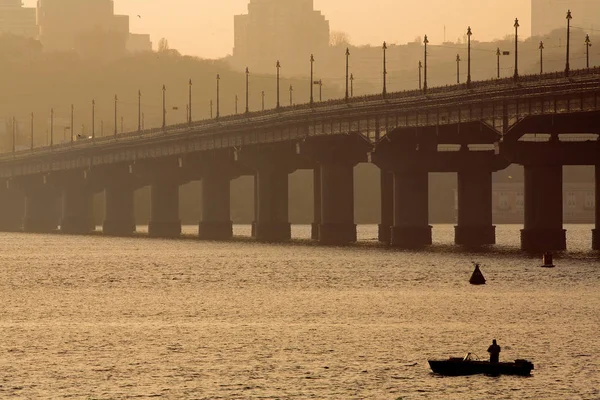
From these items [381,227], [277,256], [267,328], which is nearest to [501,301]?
[267,328]

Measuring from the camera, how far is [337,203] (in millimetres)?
170375

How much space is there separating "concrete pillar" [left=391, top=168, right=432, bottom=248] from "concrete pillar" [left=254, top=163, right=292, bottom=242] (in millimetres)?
29847

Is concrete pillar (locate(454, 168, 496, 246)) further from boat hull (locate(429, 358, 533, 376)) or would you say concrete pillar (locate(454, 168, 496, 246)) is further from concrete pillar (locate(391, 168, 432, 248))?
boat hull (locate(429, 358, 533, 376))

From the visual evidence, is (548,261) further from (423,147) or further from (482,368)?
(482,368)

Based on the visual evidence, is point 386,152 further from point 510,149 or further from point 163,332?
point 163,332

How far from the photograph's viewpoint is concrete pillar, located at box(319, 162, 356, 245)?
558 ft

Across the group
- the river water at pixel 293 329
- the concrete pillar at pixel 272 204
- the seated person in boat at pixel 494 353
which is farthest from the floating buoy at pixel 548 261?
the concrete pillar at pixel 272 204

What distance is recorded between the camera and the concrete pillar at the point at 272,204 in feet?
620

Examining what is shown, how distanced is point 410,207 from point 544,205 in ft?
61.6

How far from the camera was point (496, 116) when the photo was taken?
137625mm

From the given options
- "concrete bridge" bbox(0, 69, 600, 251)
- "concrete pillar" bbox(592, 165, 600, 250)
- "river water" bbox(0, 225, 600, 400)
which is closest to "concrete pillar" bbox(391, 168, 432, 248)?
"concrete bridge" bbox(0, 69, 600, 251)

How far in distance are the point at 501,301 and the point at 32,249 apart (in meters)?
102

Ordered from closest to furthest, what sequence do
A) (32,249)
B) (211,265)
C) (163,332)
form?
(163,332)
(211,265)
(32,249)

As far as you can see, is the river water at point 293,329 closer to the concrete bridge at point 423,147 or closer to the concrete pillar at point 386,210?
the concrete bridge at point 423,147
